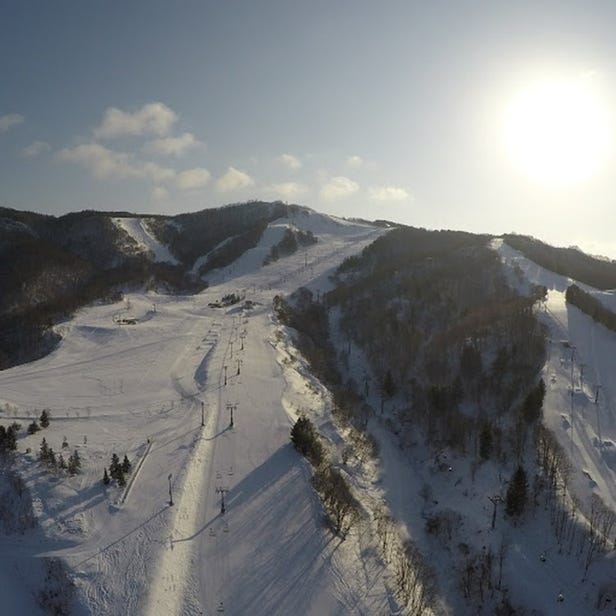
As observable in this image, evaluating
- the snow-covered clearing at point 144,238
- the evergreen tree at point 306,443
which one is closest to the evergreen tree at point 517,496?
the evergreen tree at point 306,443

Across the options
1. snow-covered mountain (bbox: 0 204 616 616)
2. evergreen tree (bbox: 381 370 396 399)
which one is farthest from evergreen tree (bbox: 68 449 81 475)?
evergreen tree (bbox: 381 370 396 399)

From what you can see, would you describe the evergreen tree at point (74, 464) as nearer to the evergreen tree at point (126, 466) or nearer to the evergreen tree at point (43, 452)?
the evergreen tree at point (43, 452)

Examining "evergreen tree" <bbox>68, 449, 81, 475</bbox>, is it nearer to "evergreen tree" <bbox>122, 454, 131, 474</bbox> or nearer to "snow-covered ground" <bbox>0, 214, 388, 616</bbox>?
"snow-covered ground" <bbox>0, 214, 388, 616</bbox>

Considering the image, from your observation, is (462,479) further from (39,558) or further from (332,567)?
(39,558)

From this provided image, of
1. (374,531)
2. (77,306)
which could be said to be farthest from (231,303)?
(374,531)

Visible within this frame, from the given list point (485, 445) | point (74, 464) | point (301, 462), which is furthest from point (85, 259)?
point (485, 445)

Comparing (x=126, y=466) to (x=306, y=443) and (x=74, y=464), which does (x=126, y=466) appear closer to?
(x=74, y=464)
